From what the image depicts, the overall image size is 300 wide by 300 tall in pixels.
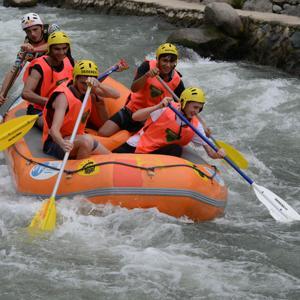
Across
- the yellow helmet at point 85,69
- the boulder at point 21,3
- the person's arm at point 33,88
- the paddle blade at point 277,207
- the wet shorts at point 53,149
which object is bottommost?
the boulder at point 21,3

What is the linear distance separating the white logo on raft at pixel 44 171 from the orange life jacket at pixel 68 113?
305 mm

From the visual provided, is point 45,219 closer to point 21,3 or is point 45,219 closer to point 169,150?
point 169,150

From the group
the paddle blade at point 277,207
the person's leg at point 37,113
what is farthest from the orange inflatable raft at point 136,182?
the person's leg at point 37,113

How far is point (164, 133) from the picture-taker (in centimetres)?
550

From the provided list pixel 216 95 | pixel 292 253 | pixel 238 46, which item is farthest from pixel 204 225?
pixel 238 46

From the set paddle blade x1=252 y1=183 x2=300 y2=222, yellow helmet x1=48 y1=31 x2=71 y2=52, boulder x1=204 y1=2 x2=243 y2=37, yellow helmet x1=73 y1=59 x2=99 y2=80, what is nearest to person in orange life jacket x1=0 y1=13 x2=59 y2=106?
yellow helmet x1=48 y1=31 x2=71 y2=52

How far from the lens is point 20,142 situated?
5.81m

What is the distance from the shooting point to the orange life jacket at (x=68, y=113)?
5348 mm

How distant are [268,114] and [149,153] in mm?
3306

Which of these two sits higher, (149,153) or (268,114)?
(149,153)

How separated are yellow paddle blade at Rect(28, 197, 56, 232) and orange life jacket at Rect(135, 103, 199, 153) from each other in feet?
3.16

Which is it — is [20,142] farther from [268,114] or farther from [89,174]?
[268,114]

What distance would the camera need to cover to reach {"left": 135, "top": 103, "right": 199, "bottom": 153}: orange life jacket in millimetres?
5461

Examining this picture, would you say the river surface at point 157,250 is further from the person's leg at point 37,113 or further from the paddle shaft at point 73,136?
the person's leg at point 37,113
